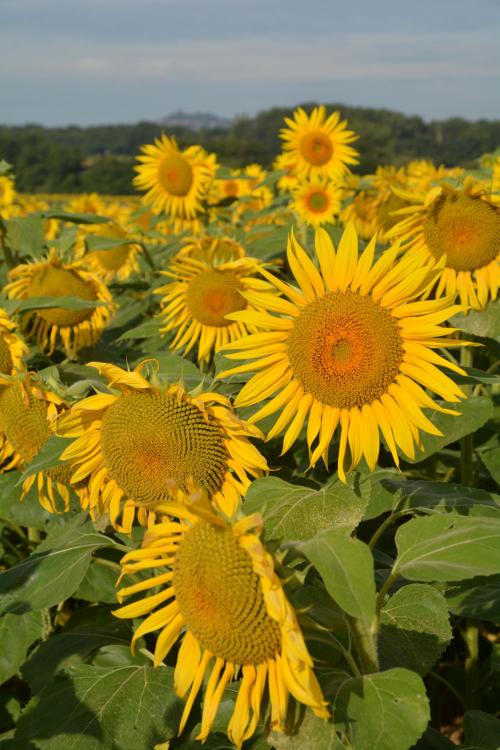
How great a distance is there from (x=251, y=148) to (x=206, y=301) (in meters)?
24.4

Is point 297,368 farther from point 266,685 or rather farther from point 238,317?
point 266,685

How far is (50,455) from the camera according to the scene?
7.80ft

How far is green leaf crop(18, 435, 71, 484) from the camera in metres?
2.33

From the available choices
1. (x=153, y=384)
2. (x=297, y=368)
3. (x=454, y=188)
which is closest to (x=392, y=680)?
(x=297, y=368)

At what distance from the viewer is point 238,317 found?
6.97 feet

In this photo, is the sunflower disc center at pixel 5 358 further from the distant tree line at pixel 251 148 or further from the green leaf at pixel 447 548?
the distant tree line at pixel 251 148

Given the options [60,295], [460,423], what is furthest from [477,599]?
[60,295]

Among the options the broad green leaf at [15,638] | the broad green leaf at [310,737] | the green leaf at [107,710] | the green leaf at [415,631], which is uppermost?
the green leaf at [415,631]

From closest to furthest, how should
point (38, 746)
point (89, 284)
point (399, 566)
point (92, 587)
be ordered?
point (399, 566)
point (38, 746)
point (92, 587)
point (89, 284)

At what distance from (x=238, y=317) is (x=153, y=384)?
11.8 inches

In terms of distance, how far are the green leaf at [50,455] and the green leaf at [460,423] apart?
3.42ft

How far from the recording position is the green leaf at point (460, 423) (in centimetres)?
248

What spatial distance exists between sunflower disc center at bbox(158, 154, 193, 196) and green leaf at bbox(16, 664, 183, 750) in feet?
14.8

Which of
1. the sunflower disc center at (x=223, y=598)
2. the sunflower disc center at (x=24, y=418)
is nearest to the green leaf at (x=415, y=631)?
the sunflower disc center at (x=223, y=598)
